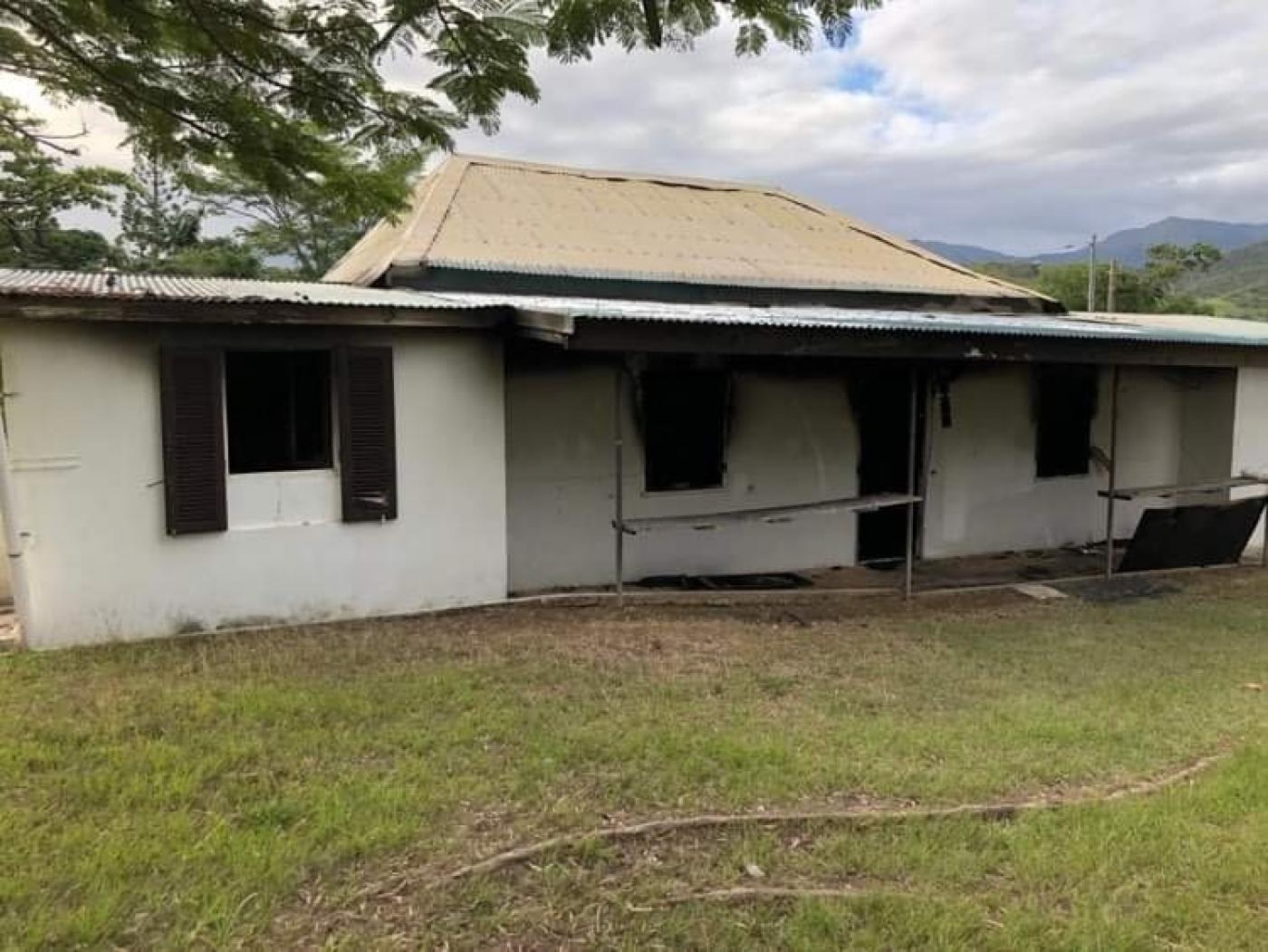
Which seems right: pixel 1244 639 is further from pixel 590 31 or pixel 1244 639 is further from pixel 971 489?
pixel 590 31

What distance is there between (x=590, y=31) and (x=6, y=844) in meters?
3.36

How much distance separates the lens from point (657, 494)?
29.1 ft

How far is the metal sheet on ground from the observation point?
9.26m

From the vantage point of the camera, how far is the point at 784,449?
30.9ft

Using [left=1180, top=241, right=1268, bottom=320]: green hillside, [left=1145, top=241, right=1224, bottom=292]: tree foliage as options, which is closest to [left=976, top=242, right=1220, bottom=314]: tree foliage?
[left=1145, top=241, right=1224, bottom=292]: tree foliage

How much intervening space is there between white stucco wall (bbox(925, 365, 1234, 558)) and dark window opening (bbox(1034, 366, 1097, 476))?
0.12 metres

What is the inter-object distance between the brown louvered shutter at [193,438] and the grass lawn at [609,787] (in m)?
0.87

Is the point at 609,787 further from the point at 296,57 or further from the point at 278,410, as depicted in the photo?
the point at 278,410

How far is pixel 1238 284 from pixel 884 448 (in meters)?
78.8

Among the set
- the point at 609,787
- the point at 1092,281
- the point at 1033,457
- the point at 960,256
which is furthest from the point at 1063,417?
the point at 960,256

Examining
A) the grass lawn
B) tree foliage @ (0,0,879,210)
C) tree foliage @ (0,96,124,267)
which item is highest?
tree foliage @ (0,96,124,267)

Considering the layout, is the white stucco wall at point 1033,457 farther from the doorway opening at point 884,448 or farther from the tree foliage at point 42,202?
the tree foliage at point 42,202

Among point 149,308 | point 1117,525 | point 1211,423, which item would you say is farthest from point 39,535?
point 1211,423

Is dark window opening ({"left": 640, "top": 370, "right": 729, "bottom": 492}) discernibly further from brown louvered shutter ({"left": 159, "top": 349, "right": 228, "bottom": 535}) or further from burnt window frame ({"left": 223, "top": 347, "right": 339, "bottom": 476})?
brown louvered shutter ({"left": 159, "top": 349, "right": 228, "bottom": 535})
